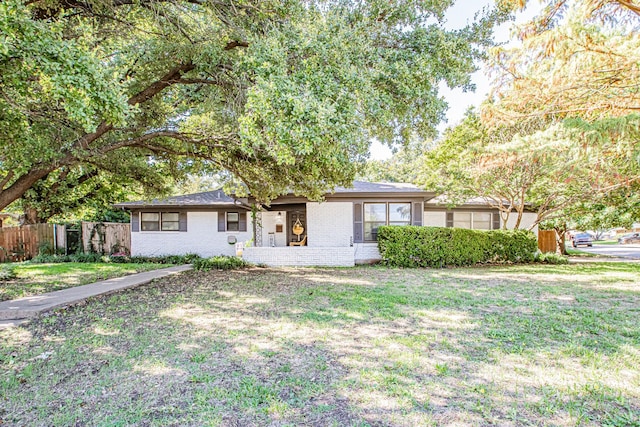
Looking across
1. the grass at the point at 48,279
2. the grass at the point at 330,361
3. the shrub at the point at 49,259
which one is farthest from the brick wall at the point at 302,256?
the shrub at the point at 49,259

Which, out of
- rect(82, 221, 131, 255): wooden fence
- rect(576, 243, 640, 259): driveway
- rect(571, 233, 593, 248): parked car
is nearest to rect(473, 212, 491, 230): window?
rect(576, 243, 640, 259): driveway

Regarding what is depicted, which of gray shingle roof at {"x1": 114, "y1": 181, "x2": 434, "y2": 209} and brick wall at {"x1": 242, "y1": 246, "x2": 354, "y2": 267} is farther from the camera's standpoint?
gray shingle roof at {"x1": 114, "y1": 181, "x2": 434, "y2": 209}

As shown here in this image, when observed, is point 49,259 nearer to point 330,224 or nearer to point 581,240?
point 330,224

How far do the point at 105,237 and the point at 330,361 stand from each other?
1611 cm

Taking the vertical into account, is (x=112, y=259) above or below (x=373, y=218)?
below

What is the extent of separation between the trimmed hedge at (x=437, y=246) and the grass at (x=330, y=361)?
4.88 meters

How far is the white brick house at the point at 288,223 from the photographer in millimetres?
12453

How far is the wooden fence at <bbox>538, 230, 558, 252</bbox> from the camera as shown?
749 inches

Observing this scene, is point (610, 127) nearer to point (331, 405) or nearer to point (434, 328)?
point (434, 328)

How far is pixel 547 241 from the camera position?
19.3 m

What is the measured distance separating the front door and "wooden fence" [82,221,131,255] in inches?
305

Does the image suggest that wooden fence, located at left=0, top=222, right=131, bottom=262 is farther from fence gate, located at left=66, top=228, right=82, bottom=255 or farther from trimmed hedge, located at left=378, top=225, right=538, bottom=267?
trimmed hedge, located at left=378, top=225, right=538, bottom=267

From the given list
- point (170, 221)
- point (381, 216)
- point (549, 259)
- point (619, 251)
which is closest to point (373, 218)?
point (381, 216)

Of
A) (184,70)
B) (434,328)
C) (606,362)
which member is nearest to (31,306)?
(184,70)
